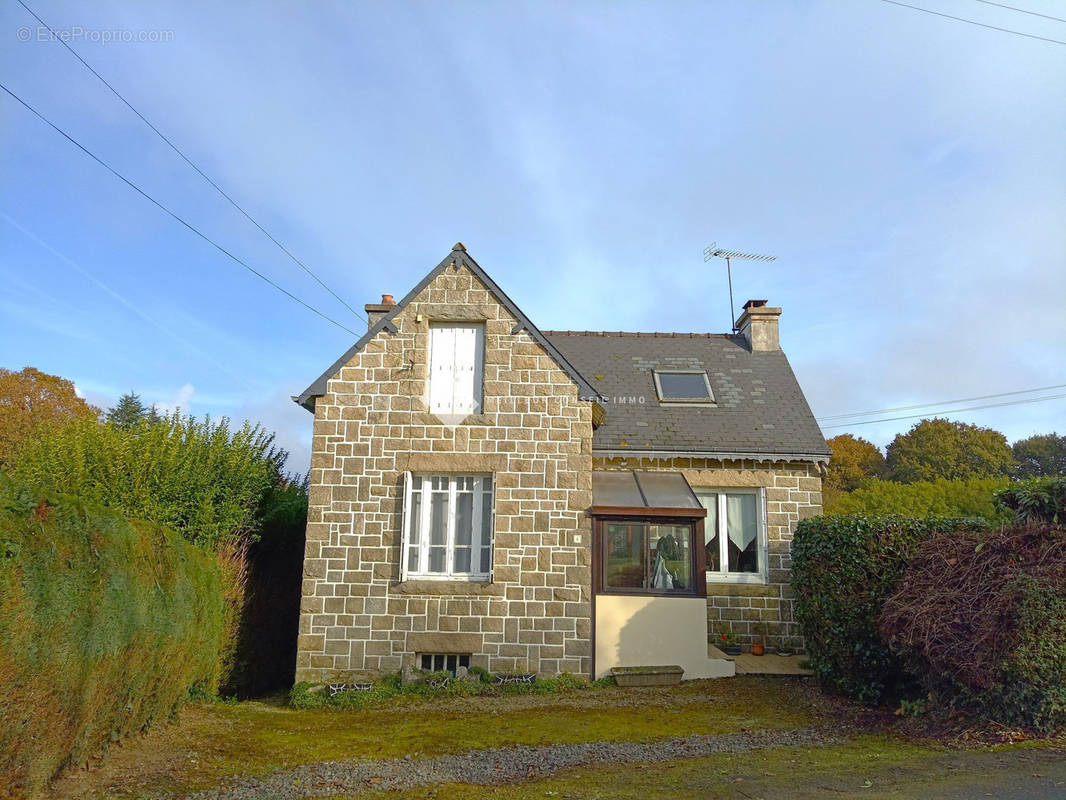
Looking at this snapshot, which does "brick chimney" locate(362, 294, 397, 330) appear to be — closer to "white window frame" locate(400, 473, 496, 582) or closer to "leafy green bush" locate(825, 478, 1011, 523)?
"white window frame" locate(400, 473, 496, 582)

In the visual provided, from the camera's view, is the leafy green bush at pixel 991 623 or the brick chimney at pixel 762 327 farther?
the brick chimney at pixel 762 327

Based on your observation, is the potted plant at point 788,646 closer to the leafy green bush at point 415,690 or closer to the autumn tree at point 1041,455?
the leafy green bush at point 415,690

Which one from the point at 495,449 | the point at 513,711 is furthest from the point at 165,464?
the point at 513,711

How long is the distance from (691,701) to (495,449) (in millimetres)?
4609

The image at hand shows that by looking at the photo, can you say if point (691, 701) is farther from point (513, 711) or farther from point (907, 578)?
point (907, 578)

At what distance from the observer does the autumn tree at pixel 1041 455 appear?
43.9 metres

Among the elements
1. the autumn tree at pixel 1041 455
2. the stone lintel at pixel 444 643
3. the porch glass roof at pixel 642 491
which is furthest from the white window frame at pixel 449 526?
the autumn tree at pixel 1041 455

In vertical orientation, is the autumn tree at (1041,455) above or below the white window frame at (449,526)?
above

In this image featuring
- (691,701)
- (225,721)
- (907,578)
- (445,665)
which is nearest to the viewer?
(907,578)

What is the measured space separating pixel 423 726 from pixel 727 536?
7028mm

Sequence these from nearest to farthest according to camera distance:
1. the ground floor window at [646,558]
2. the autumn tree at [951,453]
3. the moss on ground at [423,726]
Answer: the moss on ground at [423,726] → the ground floor window at [646,558] → the autumn tree at [951,453]

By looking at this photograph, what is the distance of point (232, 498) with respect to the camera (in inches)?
479

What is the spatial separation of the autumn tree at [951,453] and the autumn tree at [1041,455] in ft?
10.1

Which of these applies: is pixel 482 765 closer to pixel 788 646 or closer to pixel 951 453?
pixel 788 646
